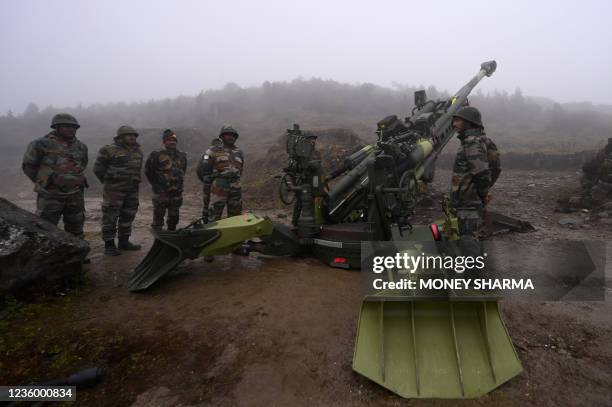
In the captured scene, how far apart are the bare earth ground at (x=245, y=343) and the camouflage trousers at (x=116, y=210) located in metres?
1.08

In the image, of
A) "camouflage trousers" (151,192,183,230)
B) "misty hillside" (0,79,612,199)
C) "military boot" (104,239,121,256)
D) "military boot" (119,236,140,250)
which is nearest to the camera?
"military boot" (104,239,121,256)

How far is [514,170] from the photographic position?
13336 millimetres

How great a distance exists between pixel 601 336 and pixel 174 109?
37.4 m

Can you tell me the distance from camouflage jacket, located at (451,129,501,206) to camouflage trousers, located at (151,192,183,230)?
430 centimetres

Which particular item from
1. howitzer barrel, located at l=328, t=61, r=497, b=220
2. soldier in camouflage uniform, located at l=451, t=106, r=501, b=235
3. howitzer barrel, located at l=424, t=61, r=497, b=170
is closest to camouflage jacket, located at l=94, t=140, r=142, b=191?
howitzer barrel, located at l=328, t=61, r=497, b=220

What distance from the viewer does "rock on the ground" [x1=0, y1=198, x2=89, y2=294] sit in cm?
320

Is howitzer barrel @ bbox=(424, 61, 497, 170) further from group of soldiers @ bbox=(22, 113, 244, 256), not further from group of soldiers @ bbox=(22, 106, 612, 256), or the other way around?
group of soldiers @ bbox=(22, 113, 244, 256)

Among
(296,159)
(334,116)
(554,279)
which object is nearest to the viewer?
(554,279)

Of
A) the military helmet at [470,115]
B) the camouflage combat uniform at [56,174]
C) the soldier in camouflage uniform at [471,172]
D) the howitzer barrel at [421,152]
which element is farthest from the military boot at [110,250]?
the military helmet at [470,115]

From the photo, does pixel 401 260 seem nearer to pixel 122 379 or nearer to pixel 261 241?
pixel 261 241

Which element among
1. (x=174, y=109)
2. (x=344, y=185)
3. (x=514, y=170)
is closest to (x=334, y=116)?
(x=514, y=170)

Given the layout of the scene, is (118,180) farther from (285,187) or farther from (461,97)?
(461,97)

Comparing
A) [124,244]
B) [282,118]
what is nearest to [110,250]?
[124,244]

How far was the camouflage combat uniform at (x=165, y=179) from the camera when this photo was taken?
575cm
